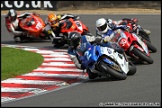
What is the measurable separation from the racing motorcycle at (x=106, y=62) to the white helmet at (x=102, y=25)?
1.73 m

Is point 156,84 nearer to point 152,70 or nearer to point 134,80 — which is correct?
point 134,80

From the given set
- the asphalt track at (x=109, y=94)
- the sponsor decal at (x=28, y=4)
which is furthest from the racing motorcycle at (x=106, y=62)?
the sponsor decal at (x=28, y=4)

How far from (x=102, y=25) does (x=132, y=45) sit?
869mm

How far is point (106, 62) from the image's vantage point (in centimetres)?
1170

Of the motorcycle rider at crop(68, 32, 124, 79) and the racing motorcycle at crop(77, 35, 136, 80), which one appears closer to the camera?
the racing motorcycle at crop(77, 35, 136, 80)

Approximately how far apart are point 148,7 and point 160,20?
5107mm

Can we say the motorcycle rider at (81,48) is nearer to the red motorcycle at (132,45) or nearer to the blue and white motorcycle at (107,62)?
the blue and white motorcycle at (107,62)

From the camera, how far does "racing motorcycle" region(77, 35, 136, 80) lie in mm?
11586

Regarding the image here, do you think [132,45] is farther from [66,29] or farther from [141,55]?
[66,29]

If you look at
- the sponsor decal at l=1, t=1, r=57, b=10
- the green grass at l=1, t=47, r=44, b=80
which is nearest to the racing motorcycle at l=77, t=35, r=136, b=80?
A: the green grass at l=1, t=47, r=44, b=80

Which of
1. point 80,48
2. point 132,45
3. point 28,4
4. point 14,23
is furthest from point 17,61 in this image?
point 28,4

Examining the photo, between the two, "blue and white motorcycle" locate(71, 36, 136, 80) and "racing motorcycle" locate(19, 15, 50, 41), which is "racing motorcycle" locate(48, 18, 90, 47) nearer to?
"racing motorcycle" locate(19, 15, 50, 41)

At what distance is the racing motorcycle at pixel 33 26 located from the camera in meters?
19.8

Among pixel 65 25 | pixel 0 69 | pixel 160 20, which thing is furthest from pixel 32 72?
pixel 160 20
